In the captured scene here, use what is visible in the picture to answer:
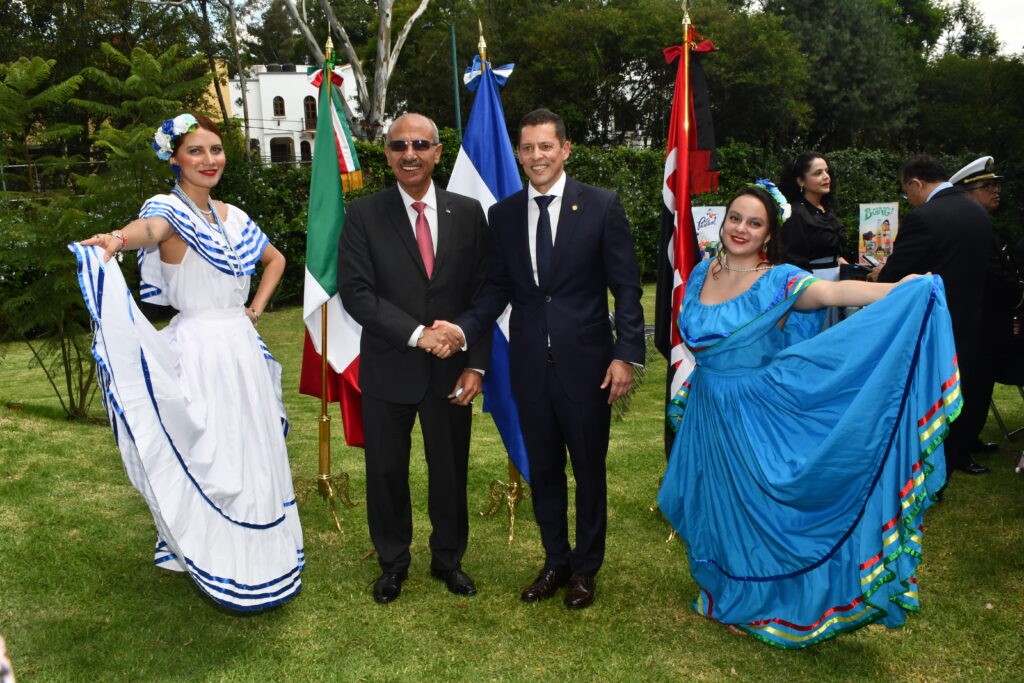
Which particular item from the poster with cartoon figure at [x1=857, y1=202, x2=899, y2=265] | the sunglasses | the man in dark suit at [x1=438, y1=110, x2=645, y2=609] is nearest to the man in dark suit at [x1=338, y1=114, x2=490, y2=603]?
the sunglasses

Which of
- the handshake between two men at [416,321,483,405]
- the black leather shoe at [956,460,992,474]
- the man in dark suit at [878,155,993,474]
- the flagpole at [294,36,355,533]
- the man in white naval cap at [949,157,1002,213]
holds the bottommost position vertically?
the black leather shoe at [956,460,992,474]

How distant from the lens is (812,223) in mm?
5539

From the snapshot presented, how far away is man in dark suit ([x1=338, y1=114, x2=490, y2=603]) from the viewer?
3684mm

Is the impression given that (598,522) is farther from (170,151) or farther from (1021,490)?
(1021,490)

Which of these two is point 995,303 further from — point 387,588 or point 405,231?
point 387,588

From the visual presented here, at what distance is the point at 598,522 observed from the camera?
12.2 ft

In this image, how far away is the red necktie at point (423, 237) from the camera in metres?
3.76

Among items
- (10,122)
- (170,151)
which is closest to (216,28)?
(10,122)

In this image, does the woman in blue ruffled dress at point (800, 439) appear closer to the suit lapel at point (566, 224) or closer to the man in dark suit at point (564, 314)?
the man in dark suit at point (564, 314)

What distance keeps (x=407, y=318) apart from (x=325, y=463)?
1.72 m

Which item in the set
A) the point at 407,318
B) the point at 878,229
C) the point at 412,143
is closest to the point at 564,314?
the point at 407,318

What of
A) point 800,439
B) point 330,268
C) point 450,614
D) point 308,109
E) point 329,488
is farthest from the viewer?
point 308,109

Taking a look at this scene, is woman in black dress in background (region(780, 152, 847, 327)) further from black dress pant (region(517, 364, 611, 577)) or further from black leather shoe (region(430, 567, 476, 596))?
black leather shoe (region(430, 567, 476, 596))

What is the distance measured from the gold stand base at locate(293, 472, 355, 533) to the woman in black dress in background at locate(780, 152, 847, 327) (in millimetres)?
3124
